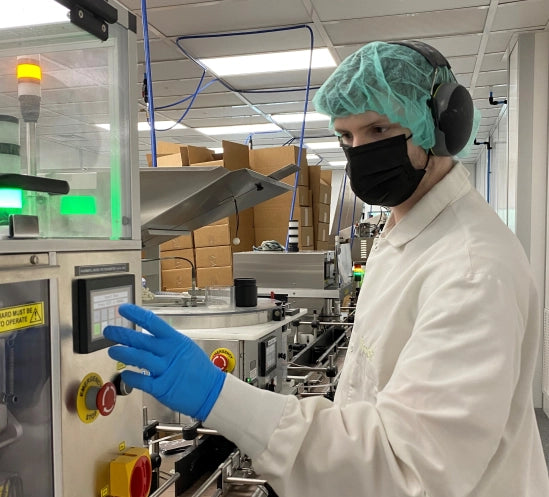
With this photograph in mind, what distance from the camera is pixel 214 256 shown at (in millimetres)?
3496

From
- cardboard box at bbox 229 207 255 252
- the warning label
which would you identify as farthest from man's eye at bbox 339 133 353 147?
cardboard box at bbox 229 207 255 252

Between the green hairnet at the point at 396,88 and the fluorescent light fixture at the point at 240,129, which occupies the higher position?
the fluorescent light fixture at the point at 240,129

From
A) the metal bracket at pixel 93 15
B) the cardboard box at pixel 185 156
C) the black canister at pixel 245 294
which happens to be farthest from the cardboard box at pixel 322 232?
the metal bracket at pixel 93 15

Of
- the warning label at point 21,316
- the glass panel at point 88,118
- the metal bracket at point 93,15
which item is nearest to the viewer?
the warning label at point 21,316

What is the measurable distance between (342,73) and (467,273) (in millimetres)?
513

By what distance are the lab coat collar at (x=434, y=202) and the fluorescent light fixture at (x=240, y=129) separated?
5.25 m

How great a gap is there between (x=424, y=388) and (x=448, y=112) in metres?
0.54

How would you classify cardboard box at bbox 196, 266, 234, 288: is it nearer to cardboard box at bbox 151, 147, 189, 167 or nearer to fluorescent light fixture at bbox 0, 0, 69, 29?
cardboard box at bbox 151, 147, 189, 167

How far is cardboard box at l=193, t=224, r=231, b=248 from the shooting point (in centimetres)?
347

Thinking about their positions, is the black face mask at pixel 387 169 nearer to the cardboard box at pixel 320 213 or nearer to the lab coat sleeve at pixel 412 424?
the lab coat sleeve at pixel 412 424

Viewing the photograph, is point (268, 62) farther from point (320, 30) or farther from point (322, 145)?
point (322, 145)

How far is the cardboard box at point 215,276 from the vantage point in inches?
136

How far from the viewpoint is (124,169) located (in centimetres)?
88

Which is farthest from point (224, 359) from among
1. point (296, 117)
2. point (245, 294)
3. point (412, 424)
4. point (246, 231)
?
point (296, 117)
